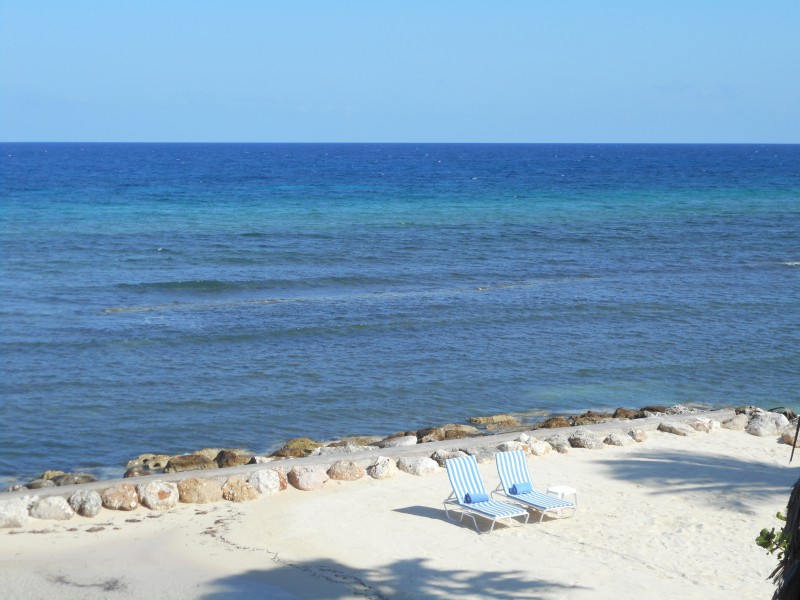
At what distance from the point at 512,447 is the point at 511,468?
1456 mm

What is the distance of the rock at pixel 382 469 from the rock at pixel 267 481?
109 centimetres

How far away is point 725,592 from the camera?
8.70 m

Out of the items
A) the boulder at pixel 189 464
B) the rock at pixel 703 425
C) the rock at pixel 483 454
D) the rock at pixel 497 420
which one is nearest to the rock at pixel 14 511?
the boulder at pixel 189 464

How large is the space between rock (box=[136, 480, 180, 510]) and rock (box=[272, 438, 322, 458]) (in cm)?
263

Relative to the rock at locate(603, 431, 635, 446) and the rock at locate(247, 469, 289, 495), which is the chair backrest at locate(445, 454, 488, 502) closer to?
the rock at locate(247, 469, 289, 495)

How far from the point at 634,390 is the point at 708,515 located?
23.5 feet

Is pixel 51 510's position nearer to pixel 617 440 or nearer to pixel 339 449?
pixel 339 449

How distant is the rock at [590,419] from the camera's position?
15.1 meters

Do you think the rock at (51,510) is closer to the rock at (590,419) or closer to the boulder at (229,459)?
the boulder at (229,459)

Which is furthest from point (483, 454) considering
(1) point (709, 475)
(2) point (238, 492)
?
(2) point (238, 492)

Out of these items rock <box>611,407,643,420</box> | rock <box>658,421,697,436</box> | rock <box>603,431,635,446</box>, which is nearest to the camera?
rock <box>603,431,635,446</box>

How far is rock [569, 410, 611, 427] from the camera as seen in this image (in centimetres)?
1514

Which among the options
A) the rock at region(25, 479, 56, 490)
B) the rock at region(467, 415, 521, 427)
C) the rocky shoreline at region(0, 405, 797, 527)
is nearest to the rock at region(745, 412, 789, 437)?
the rocky shoreline at region(0, 405, 797, 527)

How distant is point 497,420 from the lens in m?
15.8
